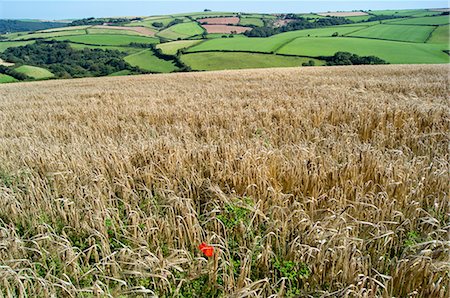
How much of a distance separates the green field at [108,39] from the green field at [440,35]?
8241 cm

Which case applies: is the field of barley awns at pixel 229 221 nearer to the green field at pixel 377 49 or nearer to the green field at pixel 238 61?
the green field at pixel 377 49

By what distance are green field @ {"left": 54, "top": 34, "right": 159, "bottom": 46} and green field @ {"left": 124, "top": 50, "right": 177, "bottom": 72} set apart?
22.8 m

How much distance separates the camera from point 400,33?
76.6m

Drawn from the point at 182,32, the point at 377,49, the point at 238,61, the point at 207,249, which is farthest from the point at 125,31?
the point at 207,249

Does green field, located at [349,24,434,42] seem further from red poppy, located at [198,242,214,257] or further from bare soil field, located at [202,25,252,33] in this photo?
red poppy, located at [198,242,214,257]

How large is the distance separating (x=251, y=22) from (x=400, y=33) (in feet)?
234

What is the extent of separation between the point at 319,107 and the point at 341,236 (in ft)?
17.3

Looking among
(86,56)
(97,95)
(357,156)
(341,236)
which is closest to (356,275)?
(341,236)

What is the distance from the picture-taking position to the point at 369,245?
223cm

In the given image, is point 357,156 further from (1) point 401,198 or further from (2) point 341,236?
(2) point 341,236

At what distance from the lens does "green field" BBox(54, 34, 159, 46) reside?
9906cm

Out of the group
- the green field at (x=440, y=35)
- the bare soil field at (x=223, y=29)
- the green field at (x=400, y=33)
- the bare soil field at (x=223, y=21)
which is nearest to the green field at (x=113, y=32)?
the bare soil field at (x=223, y=29)

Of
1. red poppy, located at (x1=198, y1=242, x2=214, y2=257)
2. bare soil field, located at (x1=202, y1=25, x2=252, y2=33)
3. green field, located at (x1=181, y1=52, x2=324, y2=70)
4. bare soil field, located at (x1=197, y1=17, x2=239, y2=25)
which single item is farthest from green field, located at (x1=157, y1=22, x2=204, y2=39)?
red poppy, located at (x1=198, y1=242, x2=214, y2=257)

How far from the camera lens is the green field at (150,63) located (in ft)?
224
